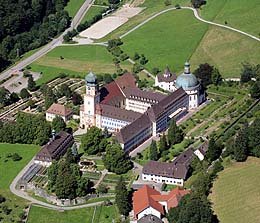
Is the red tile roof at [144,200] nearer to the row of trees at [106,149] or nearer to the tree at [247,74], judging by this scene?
the row of trees at [106,149]

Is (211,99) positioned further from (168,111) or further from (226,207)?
(226,207)

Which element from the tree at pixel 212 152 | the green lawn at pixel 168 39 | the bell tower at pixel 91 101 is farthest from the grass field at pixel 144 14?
the tree at pixel 212 152

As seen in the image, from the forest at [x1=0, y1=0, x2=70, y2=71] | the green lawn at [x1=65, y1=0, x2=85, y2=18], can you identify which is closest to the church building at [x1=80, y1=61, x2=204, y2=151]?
the forest at [x1=0, y1=0, x2=70, y2=71]

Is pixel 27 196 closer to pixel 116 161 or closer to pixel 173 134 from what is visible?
pixel 116 161

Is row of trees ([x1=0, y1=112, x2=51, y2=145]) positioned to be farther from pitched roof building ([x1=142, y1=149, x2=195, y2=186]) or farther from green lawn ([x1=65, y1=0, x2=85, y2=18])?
green lawn ([x1=65, y1=0, x2=85, y2=18])

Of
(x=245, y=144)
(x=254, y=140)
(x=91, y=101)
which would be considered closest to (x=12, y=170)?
(x=91, y=101)

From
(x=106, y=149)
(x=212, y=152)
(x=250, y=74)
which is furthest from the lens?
(x=250, y=74)
